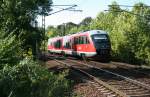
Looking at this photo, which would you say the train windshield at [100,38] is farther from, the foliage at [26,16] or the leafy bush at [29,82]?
the leafy bush at [29,82]

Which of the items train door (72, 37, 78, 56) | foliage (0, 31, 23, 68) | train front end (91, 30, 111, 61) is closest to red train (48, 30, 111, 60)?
train front end (91, 30, 111, 61)

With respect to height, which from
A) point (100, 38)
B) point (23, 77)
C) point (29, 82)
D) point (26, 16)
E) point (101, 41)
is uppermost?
point (26, 16)

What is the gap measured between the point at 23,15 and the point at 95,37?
9.78 metres

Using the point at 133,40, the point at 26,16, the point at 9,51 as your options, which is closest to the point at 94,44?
the point at 133,40

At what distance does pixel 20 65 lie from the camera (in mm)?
A: 10617

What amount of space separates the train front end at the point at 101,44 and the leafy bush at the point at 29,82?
25682 millimetres

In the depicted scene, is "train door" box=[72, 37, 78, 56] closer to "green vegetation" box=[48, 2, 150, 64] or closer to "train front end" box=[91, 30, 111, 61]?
"green vegetation" box=[48, 2, 150, 64]

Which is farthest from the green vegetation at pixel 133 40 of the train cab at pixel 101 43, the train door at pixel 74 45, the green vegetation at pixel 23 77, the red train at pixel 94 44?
the green vegetation at pixel 23 77

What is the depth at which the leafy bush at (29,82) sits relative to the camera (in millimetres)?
9758

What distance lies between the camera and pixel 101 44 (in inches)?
1460

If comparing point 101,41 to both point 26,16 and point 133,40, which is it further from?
point 26,16

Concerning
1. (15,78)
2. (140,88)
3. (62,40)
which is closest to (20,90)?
(15,78)

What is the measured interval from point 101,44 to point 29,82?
26.9 metres

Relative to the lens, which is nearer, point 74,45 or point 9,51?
point 9,51
